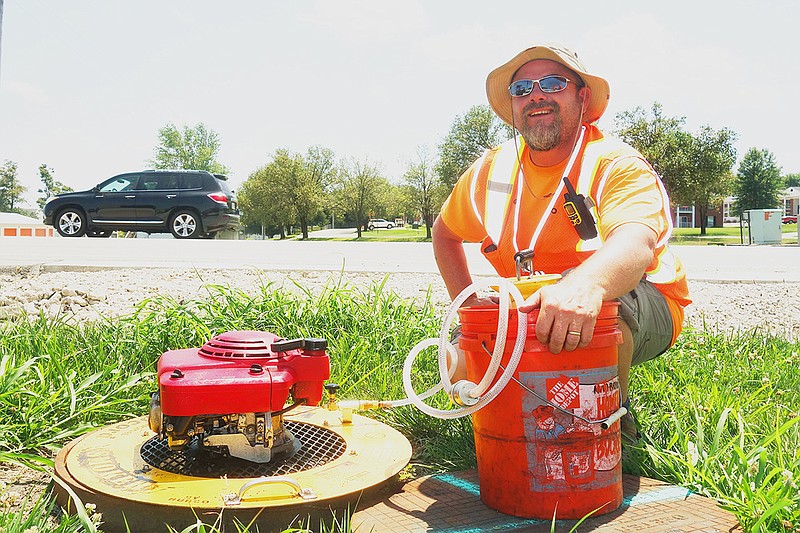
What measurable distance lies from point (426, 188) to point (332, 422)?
1913 inches

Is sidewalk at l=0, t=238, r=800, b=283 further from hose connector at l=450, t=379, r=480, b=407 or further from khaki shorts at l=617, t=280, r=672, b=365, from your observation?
hose connector at l=450, t=379, r=480, b=407

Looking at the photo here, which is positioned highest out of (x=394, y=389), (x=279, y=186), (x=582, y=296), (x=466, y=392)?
(x=279, y=186)

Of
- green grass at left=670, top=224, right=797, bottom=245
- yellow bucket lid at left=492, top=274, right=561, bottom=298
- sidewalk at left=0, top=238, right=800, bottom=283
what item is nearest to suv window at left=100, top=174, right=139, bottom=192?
sidewalk at left=0, top=238, right=800, bottom=283

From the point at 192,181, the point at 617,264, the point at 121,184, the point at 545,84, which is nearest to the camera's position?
the point at 617,264

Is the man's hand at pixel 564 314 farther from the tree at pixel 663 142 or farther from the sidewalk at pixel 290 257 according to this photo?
the tree at pixel 663 142

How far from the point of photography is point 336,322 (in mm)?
4066

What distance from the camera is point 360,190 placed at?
53438mm

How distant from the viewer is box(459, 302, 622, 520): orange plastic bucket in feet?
6.64

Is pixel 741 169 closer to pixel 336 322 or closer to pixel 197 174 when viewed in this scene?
pixel 197 174

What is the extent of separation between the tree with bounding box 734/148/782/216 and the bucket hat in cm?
6403

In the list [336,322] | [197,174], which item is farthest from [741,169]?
[336,322]

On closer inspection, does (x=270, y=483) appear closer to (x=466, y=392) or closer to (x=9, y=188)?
(x=466, y=392)

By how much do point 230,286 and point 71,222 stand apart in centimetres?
1083

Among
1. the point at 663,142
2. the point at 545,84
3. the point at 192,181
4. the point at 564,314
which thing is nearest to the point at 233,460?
the point at 564,314
